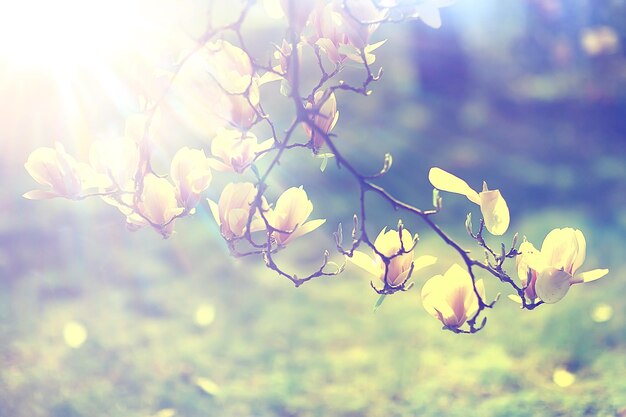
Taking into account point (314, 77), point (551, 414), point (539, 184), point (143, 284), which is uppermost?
point (314, 77)

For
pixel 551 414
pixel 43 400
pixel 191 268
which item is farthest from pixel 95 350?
pixel 551 414

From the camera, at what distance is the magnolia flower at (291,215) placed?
0.87m

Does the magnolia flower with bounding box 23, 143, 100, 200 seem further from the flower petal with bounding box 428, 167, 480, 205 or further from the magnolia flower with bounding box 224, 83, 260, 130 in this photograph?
the flower petal with bounding box 428, 167, 480, 205

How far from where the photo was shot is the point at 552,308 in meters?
2.18

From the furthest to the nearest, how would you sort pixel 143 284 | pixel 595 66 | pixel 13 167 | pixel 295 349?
pixel 595 66
pixel 13 167
pixel 143 284
pixel 295 349

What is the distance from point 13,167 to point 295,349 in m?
1.72

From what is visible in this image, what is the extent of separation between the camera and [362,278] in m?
2.48

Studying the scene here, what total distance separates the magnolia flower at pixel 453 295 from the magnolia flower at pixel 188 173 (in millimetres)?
278

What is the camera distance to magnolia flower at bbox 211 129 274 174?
902mm

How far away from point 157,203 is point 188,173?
48mm

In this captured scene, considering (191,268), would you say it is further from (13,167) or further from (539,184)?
(539,184)

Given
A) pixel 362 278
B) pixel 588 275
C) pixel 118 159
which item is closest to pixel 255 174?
pixel 118 159

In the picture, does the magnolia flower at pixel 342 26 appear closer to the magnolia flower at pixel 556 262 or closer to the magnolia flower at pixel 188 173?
the magnolia flower at pixel 188 173

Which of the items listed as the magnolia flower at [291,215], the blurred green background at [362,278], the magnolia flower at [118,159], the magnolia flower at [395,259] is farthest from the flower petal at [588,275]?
the blurred green background at [362,278]
